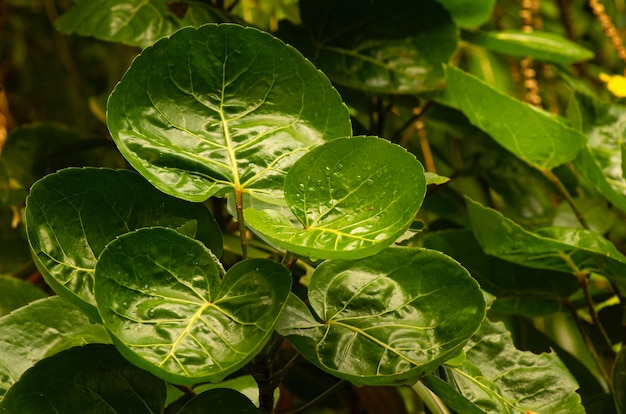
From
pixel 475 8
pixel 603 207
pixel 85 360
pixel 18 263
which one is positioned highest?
pixel 475 8

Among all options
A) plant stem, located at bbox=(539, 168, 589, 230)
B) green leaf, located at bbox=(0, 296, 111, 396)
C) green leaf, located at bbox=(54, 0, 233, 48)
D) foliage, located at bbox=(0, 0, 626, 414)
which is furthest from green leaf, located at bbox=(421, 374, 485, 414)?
green leaf, located at bbox=(54, 0, 233, 48)

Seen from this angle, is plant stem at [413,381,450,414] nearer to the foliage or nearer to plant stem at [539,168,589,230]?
the foliage

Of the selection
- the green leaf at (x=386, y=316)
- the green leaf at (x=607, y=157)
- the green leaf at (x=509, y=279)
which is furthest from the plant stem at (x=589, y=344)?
the green leaf at (x=386, y=316)

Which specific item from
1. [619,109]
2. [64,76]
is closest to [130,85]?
[619,109]

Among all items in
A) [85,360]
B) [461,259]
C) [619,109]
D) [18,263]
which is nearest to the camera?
[85,360]

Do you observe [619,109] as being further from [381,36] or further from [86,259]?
[86,259]

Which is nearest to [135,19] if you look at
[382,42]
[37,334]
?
[382,42]
